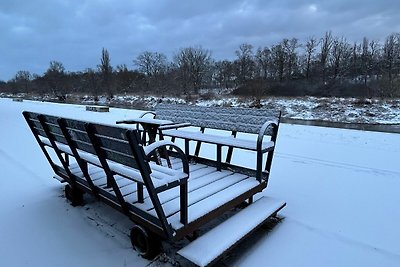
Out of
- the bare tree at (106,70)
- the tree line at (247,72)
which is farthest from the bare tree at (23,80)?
the bare tree at (106,70)

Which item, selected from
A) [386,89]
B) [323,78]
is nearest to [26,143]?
[386,89]

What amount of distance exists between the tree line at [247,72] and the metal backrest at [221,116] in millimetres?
30196

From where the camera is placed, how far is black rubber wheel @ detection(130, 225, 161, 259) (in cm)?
220

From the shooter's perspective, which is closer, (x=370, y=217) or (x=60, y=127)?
(x=60, y=127)

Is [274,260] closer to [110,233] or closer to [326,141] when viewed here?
[110,233]

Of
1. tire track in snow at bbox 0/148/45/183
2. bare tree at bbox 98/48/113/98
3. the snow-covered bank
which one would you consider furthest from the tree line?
tire track in snow at bbox 0/148/45/183

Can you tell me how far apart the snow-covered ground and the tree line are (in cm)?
3109

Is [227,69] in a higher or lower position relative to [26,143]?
higher

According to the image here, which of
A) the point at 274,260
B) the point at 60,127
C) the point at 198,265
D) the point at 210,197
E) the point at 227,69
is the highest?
the point at 227,69

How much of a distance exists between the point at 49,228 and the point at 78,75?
181 feet

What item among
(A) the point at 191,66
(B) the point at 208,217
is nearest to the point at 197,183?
(B) the point at 208,217

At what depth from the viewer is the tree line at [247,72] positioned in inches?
1474

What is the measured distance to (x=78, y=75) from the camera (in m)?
52.0

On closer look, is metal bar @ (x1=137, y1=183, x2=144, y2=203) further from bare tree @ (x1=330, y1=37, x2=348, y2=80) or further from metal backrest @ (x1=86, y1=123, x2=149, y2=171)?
bare tree @ (x1=330, y1=37, x2=348, y2=80)
